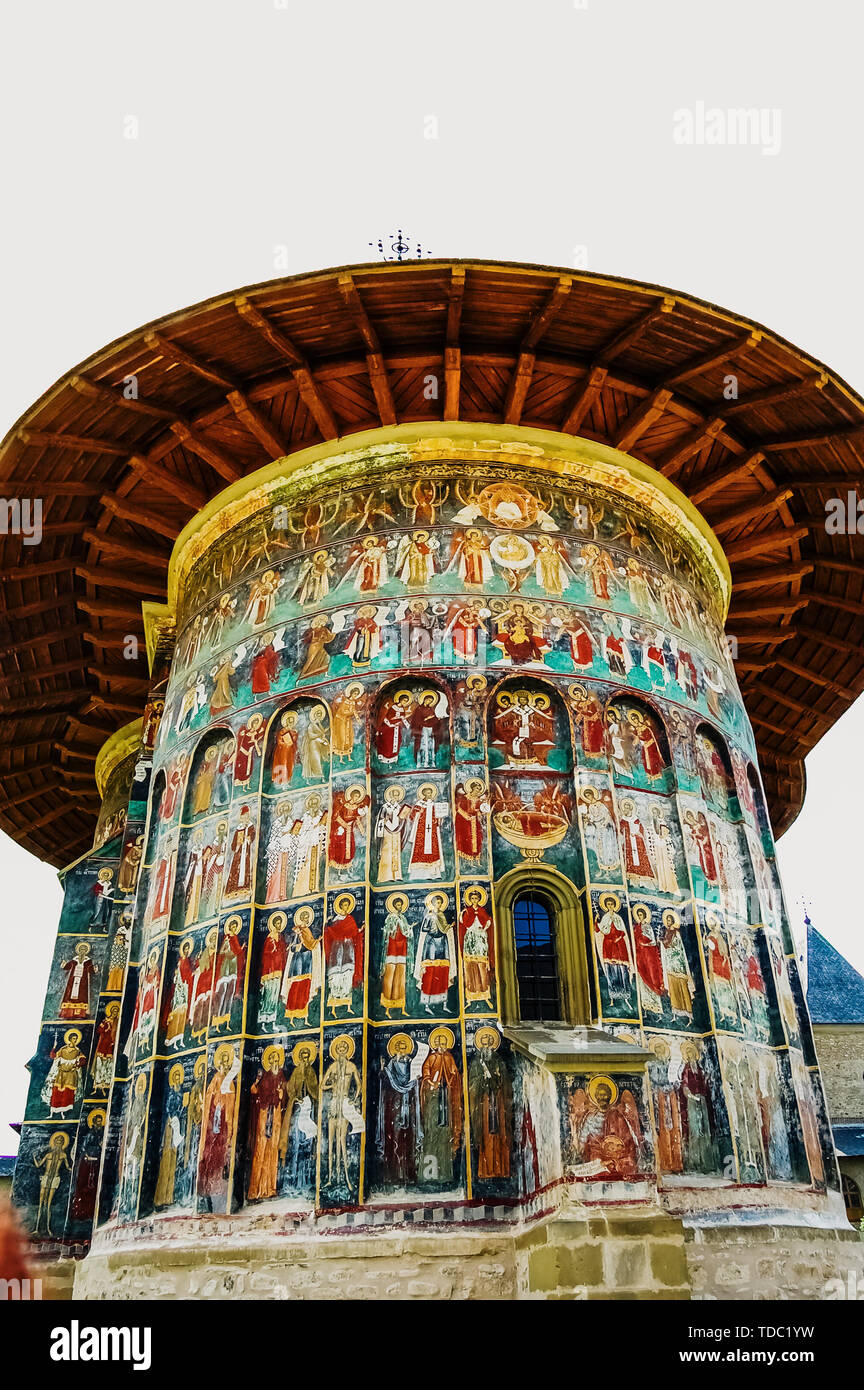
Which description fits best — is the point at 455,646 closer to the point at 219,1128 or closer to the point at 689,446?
the point at 689,446

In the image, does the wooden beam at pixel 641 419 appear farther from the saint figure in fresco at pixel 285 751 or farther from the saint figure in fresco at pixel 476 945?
the saint figure in fresco at pixel 476 945

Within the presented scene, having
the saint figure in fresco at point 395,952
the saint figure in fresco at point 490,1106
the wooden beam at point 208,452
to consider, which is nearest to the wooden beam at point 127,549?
the wooden beam at point 208,452

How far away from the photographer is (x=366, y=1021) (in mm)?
9000

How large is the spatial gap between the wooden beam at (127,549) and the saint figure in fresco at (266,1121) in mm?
7114

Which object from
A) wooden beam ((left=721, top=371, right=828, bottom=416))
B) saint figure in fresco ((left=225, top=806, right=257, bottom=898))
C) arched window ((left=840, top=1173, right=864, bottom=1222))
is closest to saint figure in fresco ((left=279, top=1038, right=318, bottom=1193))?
saint figure in fresco ((left=225, top=806, right=257, bottom=898))

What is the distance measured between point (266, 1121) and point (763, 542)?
30.4 ft

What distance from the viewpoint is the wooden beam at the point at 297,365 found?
11.0 metres

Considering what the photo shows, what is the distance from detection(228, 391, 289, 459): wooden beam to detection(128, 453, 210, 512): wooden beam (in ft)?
Result: 3.51

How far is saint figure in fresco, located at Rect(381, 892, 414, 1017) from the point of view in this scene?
9.15m

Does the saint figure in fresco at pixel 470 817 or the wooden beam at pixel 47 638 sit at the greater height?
the wooden beam at pixel 47 638

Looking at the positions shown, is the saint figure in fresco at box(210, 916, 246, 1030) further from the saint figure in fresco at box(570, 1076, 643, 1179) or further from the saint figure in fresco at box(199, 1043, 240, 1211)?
the saint figure in fresco at box(570, 1076, 643, 1179)

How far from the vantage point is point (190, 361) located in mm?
11539

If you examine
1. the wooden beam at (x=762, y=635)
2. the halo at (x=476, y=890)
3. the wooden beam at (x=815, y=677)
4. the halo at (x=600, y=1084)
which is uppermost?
the wooden beam at (x=762, y=635)
